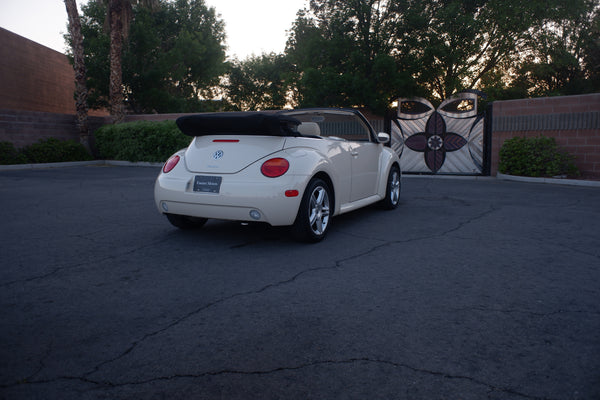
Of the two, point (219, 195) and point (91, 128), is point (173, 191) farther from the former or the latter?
point (91, 128)

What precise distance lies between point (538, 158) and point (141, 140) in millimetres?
13961

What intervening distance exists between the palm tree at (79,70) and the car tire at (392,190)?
16445mm

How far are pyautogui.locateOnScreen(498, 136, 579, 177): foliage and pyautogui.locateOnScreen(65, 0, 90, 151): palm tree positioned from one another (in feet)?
53.9

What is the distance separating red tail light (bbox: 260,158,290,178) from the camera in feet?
15.1

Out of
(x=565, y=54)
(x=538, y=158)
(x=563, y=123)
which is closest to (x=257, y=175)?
(x=538, y=158)

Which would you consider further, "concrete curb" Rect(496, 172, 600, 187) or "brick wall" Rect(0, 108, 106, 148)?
"brick wall" Rect(0, 108, 106, 148)

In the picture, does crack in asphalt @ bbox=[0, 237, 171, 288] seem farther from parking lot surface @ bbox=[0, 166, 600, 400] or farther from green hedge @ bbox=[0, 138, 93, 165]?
green hedge @ bbox=[0, 138, 93, 165]

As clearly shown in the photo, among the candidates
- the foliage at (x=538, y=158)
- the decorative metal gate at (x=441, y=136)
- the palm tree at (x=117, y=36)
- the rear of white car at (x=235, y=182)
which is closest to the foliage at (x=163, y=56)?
the palm tree at (x=117, y=36)

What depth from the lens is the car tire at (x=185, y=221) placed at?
5473mm

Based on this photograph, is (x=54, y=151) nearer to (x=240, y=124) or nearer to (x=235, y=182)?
(x=240, y=124)

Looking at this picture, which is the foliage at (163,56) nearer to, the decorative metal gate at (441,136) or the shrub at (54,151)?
the shrub at (54,151)

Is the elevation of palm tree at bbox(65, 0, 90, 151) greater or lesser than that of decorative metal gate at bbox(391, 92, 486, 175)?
greater

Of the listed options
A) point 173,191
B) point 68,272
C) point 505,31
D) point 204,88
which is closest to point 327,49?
point 505,31

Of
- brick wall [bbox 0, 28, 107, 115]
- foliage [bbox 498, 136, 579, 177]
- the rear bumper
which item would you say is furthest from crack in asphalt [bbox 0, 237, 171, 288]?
brick wall [bbox 0, 28, 107, 115]
